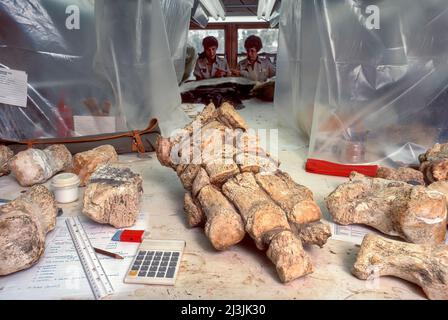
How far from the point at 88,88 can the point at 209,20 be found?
13.4 ft

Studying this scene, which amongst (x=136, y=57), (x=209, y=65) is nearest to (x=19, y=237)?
(x=136, y=57)

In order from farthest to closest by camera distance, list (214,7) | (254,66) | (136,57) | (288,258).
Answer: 1. (214,7)
2. (254,66)
3. (136,57)
4. (288,258)

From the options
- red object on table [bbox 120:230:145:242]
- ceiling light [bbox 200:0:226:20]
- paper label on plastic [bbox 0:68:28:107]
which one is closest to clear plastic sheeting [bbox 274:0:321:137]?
red object on table [bbox 120:230:145:242]

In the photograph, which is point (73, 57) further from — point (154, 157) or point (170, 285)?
point (170, 285)

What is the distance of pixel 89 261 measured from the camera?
3.93ft

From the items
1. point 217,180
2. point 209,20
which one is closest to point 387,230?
point 217,180

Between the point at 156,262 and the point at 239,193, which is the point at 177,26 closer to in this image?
the point at 239,193

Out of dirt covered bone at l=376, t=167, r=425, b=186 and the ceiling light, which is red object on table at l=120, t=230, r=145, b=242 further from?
the ceiling light

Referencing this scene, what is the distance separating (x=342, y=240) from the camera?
1.34 meters

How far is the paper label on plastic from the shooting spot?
86.4 inches

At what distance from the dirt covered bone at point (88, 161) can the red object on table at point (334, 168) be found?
1.07 meters

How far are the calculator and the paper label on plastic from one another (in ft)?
4.87

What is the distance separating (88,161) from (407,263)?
4.88 ft

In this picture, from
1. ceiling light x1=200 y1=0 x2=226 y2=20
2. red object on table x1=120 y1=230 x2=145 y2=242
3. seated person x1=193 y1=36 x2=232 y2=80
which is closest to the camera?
red object on table x1=120 y1=230 x2=145 y2=242
